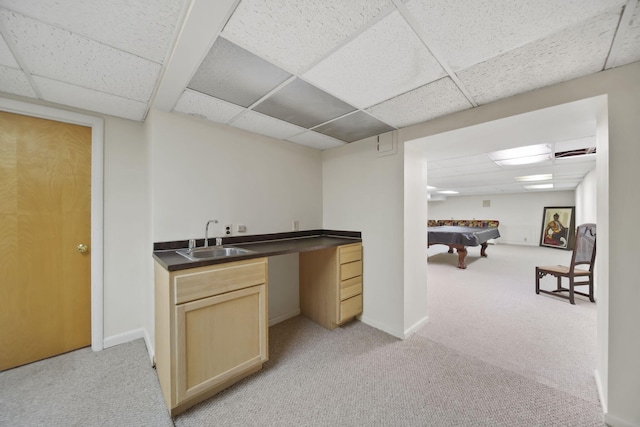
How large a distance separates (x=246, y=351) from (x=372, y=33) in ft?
7.19

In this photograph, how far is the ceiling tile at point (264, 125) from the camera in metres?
2.13

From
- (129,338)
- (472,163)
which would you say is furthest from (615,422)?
(129,338)

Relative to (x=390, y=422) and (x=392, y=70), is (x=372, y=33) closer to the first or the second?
(x=392, y=70)

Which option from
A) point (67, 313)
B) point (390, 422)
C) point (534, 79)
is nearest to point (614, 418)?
point (390, 422)

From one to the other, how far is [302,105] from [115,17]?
1.16m

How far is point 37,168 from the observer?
192cm

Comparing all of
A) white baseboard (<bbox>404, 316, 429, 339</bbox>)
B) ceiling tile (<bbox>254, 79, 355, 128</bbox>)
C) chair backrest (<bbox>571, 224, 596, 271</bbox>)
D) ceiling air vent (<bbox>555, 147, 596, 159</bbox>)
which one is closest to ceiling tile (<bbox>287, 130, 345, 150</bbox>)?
ceiling tile (<bbox>254, 79, 355, 128</bbox>)

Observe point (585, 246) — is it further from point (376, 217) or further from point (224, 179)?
point (224, 179)

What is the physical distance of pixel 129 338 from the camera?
88.2 inches

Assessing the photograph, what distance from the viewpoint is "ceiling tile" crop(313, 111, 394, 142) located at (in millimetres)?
2164

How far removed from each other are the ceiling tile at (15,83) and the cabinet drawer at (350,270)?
2.83 m

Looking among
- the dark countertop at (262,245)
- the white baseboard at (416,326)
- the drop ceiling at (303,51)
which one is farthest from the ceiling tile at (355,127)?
the white baseboard at (416,326)

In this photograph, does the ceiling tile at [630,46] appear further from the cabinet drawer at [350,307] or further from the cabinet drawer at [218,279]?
the cabinet drawer at [350,307]

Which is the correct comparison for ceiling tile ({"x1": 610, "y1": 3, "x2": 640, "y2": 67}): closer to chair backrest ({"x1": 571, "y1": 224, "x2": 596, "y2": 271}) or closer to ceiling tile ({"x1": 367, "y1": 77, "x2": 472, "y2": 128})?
ceiling tile ({"x1": 367, "y1": 77, "x2": 472, "y2": 128})
